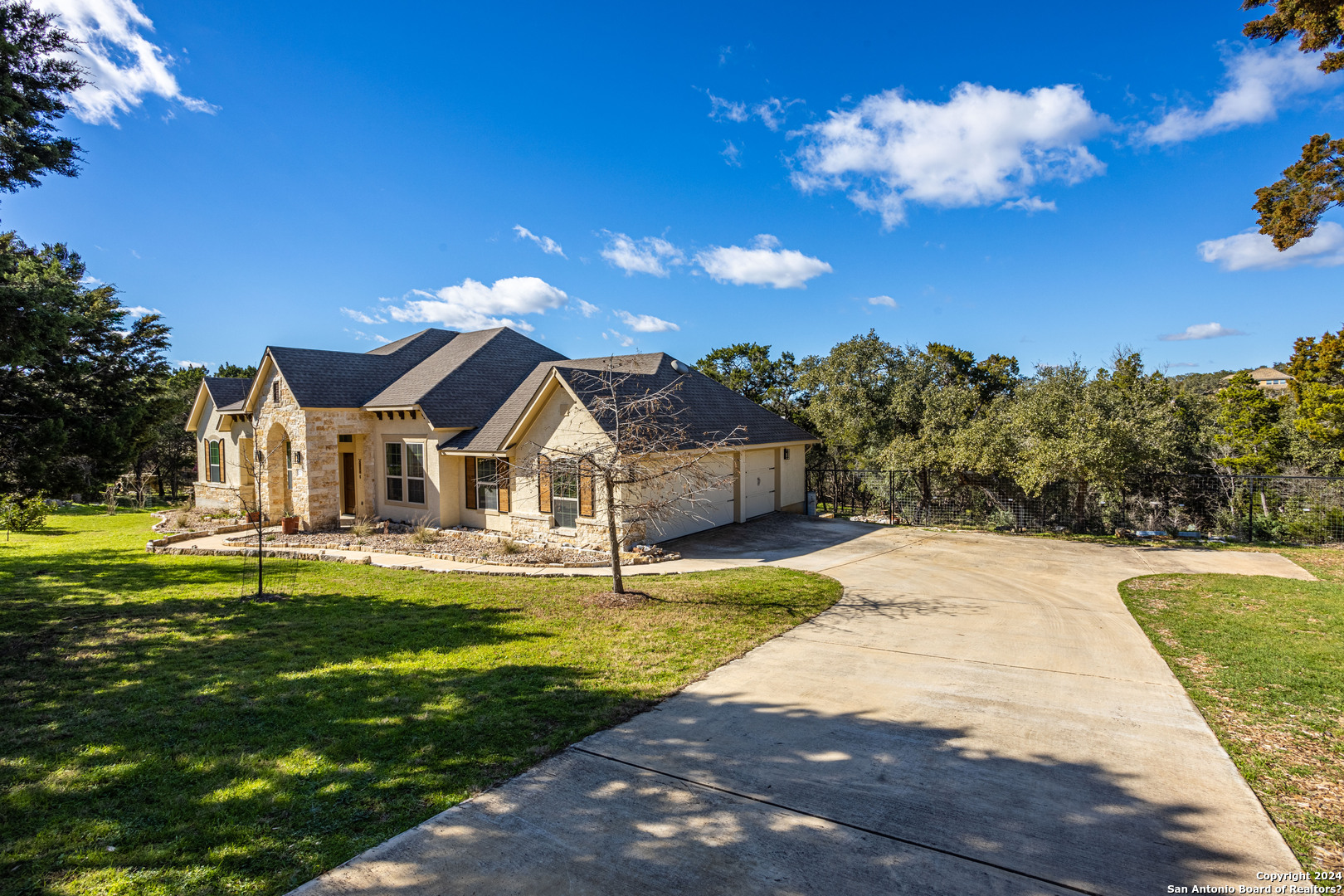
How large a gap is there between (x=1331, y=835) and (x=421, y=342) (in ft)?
82.2

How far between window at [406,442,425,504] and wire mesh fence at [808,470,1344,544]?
14.8 m

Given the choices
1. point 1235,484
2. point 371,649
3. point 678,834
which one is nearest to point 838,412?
point 1235,484

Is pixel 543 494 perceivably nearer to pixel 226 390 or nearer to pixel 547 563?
pixel 547 563

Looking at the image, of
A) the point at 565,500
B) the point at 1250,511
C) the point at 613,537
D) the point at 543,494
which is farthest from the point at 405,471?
the point at 1250,511

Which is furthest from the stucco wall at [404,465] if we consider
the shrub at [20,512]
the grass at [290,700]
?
the shrub at [20,512]

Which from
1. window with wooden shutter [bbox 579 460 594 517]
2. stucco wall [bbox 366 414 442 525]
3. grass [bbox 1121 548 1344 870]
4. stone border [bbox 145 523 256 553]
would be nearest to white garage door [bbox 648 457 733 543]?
window with wooden shutter [bbox 579 460 594 517]

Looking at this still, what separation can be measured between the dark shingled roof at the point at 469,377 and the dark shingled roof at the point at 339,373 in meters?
0.50

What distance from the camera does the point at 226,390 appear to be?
23.6 m

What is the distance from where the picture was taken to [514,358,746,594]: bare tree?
32.3ft

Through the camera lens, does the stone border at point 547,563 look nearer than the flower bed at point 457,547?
Yes

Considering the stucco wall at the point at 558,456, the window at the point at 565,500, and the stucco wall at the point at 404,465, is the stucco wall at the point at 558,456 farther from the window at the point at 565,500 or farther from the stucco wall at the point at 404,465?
the stucco wall at the point at 404,465

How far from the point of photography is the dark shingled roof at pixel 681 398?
16.7 meters

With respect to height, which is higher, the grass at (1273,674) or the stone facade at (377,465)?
the stone facade at (377,465)

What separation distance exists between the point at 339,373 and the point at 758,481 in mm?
14721
